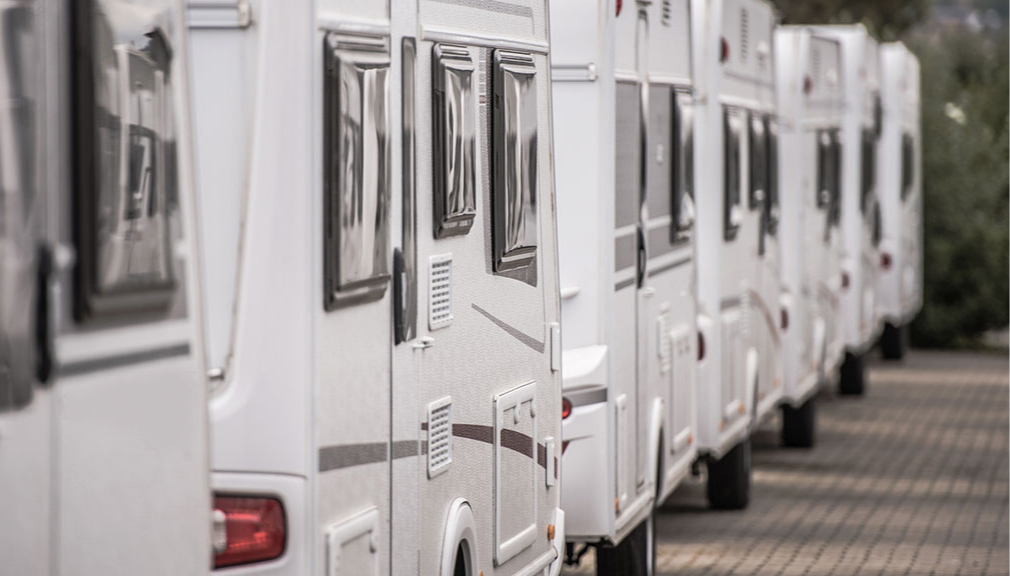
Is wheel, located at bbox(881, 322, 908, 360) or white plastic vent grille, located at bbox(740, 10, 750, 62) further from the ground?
white plastic vent grille, located at bbox(740, 10, 750, 62)

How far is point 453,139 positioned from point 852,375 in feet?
41.6

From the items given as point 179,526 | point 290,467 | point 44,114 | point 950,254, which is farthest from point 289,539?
point 950,254

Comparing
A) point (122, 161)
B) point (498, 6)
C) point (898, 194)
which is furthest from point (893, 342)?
point (122, 161)

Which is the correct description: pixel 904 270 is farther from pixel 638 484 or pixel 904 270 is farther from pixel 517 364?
pixel 517 364

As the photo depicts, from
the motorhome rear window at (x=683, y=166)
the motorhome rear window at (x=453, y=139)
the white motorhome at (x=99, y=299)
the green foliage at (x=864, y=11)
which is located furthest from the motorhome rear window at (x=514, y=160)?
the green foliage at (x=864, y=11)

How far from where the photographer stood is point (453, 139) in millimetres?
5469

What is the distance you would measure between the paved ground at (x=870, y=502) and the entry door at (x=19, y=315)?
645cm

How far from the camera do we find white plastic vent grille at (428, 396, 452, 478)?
203 inches

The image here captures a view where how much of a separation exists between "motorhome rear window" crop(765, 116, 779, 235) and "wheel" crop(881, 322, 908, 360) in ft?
29.3

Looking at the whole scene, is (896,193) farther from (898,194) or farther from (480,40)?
(480,40)

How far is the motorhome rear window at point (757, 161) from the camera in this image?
37.6 feet

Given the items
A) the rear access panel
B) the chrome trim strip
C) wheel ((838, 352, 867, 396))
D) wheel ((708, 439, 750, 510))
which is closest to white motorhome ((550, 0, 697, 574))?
the chrome trim strip

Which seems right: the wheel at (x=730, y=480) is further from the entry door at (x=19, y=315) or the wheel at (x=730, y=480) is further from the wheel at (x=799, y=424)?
the entry door at (x=19, y=315)

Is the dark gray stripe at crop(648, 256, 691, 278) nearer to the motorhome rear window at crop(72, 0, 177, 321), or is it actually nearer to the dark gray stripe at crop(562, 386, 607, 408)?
the dark gray stripe at crop(562, 386, 607, 408)
